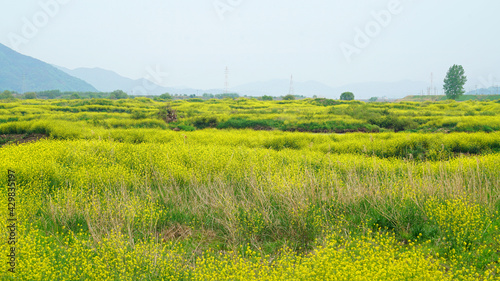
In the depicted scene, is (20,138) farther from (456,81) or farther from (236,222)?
(456,81)

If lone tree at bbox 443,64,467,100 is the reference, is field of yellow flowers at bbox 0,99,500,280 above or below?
below

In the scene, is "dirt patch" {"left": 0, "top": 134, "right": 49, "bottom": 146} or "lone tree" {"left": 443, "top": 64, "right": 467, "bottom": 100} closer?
"dirt patch" {"left": 0, "top": 134, "right": 49, "bottom": 146}

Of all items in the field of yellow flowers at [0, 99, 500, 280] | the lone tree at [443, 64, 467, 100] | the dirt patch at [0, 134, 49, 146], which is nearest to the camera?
the field of yellow flowers at [0, 99, 500, 280]

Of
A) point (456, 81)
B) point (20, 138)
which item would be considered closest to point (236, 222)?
point (20, 138)

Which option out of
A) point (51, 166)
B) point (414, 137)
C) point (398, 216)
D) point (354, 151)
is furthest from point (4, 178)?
point (414, 137)

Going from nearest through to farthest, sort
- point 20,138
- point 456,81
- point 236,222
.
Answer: point 236,222
point 20,138
point 456,81

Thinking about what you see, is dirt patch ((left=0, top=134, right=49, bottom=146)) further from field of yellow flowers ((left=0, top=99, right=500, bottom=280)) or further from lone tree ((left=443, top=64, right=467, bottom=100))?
lone tree ((left=443, top=64, right=467, bottom=100))

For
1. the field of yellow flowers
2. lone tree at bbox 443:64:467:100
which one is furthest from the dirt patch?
lone tree at bbox 443:64:467:100

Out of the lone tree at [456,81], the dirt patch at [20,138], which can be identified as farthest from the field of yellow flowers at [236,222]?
the lone tree at [456,81]

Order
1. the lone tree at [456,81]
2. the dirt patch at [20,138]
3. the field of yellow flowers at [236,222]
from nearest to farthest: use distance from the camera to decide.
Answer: the field of yellow flowers at [236,222]
the dirt patch at [20,138]
the lone tree at [456,81]

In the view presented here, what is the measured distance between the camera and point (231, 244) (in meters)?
5.94

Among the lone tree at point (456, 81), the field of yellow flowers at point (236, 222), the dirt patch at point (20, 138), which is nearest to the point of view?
the field of yellow flowers at point (236, 222)

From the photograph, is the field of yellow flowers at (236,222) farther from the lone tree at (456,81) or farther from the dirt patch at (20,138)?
the lone tree at (456,81)

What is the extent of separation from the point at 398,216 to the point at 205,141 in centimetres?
1050
